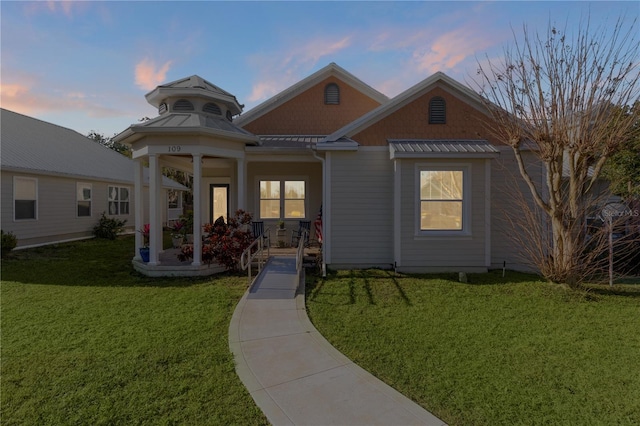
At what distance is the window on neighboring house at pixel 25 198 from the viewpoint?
12.8 meters

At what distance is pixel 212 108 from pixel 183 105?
34.6 inches

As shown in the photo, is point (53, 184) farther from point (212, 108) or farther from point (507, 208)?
point (507, 208)

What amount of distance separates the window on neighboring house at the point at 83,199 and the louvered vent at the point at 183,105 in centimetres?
878

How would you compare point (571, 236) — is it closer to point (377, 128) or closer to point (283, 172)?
point (377, 128)

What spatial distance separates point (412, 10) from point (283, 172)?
20.4 ft

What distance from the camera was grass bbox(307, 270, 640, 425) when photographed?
11.2 feet

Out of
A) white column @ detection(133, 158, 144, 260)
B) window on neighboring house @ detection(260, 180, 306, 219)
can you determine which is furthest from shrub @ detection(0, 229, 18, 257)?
window on neighboring house @ detection(260, 180, 306, 219)

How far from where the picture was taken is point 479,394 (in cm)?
357

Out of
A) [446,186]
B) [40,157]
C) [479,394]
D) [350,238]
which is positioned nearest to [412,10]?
[446,186]

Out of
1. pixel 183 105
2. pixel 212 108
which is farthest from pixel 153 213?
pixel 212 108

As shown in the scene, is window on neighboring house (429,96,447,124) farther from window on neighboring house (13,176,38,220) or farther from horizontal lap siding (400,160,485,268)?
window on neighboring house (13,176,38,220)

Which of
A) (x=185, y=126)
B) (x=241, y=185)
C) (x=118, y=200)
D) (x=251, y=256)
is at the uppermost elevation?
(x=185, y=126)

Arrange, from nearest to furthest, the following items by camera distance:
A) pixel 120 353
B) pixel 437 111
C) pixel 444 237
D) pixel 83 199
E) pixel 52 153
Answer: pixel 120 353 → pixel 444 237 → pixel 437 111 → pixel 52 153 → pixel 83 199

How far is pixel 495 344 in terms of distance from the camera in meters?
4.86
